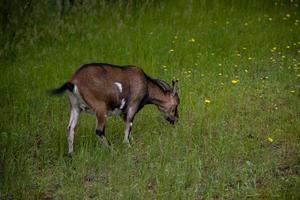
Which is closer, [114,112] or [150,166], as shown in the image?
[150,166]

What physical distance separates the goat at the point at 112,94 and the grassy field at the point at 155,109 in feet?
1.07

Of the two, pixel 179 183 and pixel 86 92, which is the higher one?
pixel 86 92

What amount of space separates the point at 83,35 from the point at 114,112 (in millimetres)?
5278

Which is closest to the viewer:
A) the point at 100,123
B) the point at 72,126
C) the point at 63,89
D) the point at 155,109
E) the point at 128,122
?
the point at 63,89

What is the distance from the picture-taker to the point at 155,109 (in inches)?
439

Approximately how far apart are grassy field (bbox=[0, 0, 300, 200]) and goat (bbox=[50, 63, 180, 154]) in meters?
0.33

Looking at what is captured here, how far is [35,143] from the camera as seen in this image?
9.24 metres

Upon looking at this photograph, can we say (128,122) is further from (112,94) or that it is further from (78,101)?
(78,101)

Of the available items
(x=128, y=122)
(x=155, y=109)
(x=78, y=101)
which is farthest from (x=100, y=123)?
(x=155, y=109)

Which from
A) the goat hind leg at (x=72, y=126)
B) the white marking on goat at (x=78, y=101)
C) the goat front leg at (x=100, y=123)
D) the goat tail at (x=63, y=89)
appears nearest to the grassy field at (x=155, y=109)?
the goat hind leg at (x=72, y=126)

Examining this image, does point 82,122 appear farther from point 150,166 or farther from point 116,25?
point 116,25

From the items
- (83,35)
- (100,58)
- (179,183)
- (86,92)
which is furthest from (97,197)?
(83,35)

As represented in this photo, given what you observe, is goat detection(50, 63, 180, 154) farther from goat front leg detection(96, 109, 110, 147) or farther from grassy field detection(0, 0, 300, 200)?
grassy field detection(0, 0, 300, 200)

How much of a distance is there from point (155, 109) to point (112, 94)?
221cm
